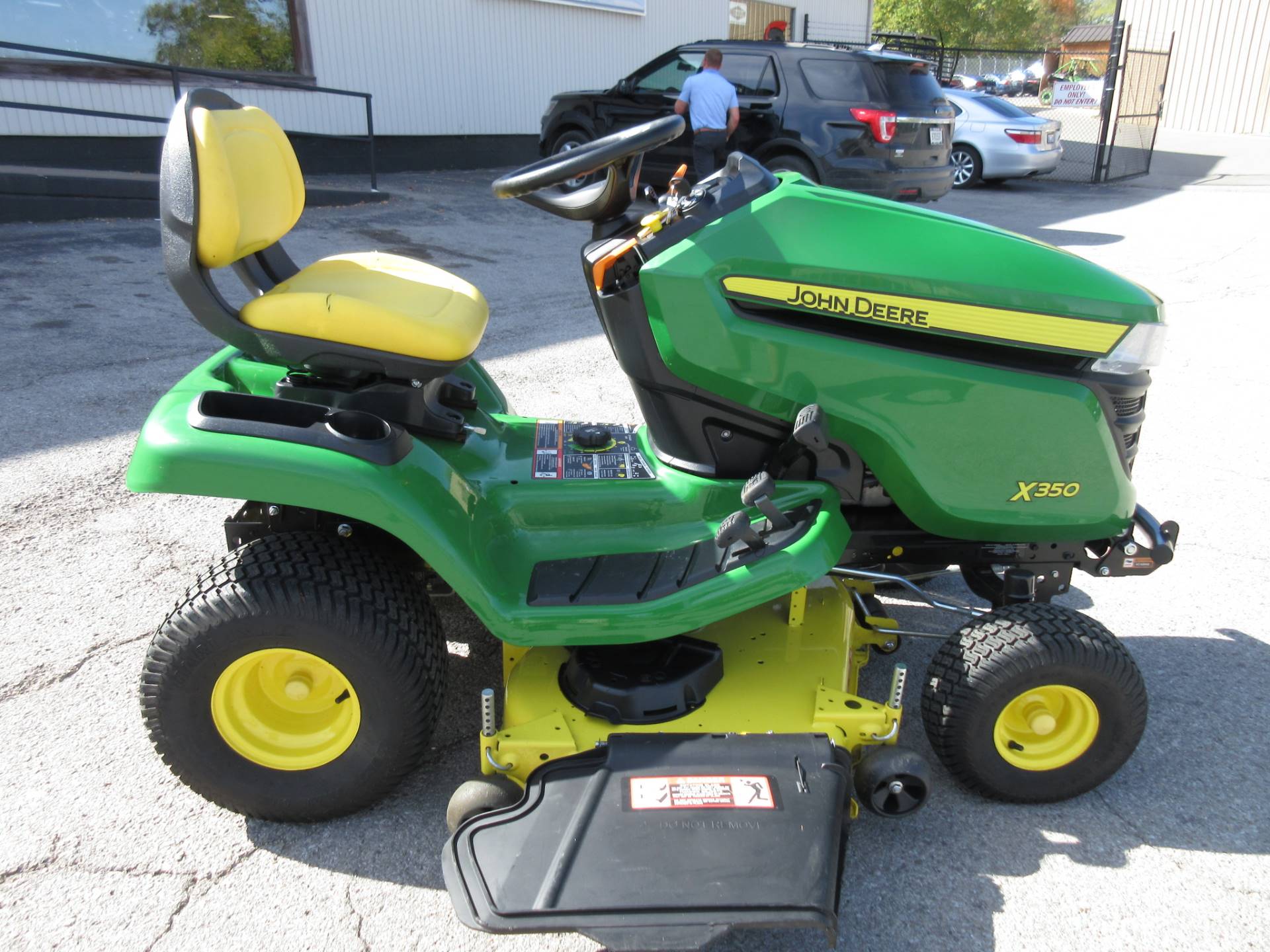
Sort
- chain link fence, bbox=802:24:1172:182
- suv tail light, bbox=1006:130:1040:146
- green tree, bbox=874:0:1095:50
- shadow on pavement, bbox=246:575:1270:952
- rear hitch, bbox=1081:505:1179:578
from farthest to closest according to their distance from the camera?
green tree, bbox=874:0:1095:50
chain link fence, bbox=802:24:1172:182
suv tail light, bbox=1006:130:1040:146
rear hitch, bbox=1081:505:1179:578
shadow on pavement, bbox=246:575:1270:952

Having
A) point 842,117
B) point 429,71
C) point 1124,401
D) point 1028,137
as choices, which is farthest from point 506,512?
point 1028,137

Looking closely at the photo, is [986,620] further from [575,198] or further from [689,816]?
[575,198]

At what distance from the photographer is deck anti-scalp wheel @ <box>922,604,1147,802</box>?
2.15m

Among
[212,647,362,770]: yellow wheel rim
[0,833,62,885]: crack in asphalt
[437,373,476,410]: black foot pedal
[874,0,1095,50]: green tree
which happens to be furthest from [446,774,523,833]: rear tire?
[874,0,1095,50]: green tree

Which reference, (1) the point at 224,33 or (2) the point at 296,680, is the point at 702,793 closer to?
(2) the point at 296,680

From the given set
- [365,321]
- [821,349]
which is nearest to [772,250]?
[821,349]

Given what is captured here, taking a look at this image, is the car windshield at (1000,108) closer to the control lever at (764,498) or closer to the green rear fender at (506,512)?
the green rear fender at (506,512)

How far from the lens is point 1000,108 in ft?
43.9

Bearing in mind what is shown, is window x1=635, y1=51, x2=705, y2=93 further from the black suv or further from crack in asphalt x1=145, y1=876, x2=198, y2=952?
crack in asphalt x1=145, y1=876, x2=198, y2=952

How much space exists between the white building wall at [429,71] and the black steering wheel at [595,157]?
807cm

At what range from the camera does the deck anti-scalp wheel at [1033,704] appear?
2148 mm

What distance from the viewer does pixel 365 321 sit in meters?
2.17

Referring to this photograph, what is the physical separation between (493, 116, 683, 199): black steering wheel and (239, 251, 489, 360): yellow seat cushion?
0.34 metres

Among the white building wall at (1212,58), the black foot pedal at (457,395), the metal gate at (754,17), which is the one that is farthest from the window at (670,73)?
the white building wall at (1212,58)
